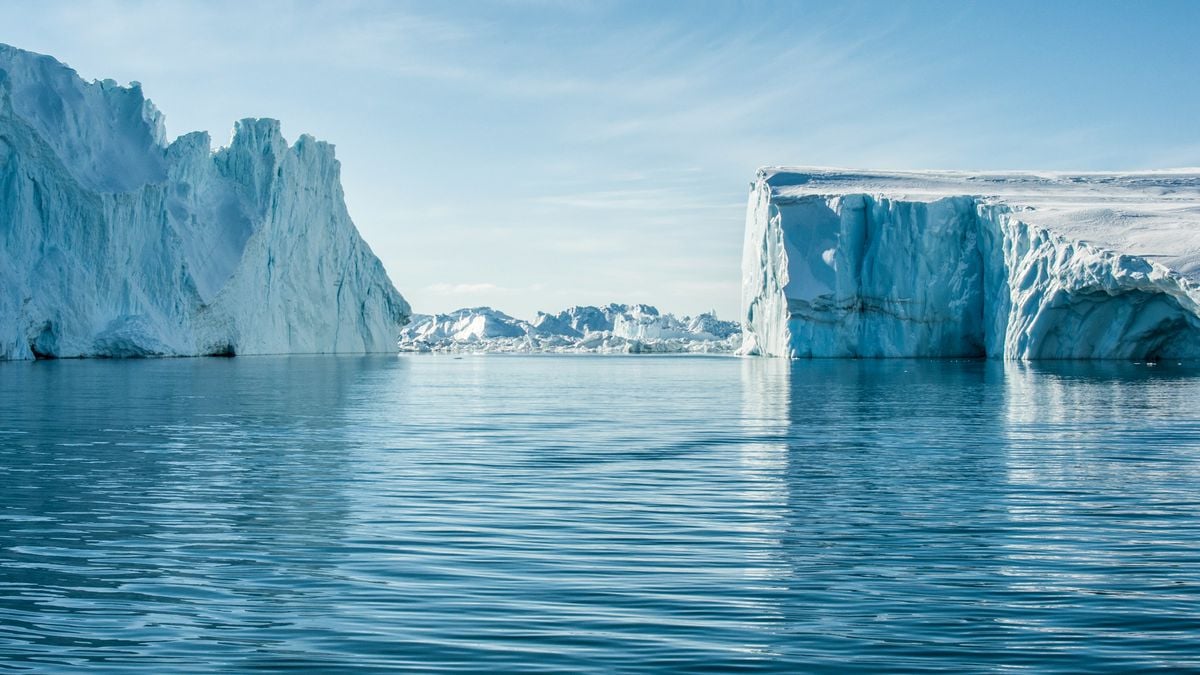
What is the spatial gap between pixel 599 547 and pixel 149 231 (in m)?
47.9

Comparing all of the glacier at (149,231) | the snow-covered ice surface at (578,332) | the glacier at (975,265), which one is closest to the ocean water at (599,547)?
the glacier at (975,265)

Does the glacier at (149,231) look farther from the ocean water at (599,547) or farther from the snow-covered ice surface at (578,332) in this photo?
the snow-covered ice surface at (578,332)

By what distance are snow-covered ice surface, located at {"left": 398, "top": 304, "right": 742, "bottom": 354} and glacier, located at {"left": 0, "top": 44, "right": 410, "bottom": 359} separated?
42.2m

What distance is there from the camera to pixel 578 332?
593ft

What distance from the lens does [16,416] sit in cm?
1788

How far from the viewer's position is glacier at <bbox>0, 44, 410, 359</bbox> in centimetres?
4441

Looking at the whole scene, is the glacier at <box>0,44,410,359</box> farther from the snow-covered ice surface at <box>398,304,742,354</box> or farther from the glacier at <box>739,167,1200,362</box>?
the snow-covered ice surface at <box>398,304,742,354</box>

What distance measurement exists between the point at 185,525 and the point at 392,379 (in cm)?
2814

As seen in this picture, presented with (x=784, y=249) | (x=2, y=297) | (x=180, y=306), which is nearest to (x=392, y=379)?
(x=2, y=297)

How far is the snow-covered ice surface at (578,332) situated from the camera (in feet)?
398

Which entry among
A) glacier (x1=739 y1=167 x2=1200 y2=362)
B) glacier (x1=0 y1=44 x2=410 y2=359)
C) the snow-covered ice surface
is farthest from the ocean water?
the snow-covered ice surface

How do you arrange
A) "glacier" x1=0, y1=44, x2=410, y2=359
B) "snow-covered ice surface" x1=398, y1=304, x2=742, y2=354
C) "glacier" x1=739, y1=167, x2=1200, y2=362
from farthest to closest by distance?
1. "snow-covered ice surface" x1=398, y1=304, x2=742, y2=354
2. "glacier" x1=0, y1=44, x2=410, y2=359
3. "glacier" x1=739, y1=167, x2=1200, y2=362

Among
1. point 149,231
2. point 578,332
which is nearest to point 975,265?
point 149,231

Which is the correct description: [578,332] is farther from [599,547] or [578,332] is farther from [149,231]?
[599,547]
